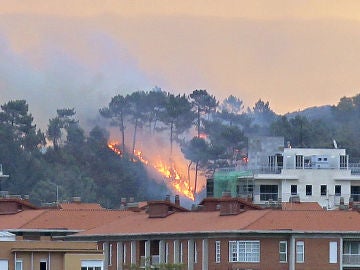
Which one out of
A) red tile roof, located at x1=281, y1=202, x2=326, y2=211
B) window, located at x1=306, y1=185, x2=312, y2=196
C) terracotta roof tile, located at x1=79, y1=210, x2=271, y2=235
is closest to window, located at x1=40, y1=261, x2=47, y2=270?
terracotta roof tile, located at x1=79, y1=210, x2=271, y2=235

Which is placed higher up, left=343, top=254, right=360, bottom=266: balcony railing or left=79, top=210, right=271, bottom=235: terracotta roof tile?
left=79, top=210, right=271, bottom=235: terracotta roof tile

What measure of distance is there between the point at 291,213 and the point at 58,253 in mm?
26647

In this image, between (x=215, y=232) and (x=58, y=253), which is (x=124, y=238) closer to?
(x=215, y=232)

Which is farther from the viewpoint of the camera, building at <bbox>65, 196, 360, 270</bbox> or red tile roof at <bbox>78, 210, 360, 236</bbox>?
red tile roof at <bbox>78, 210, 360, 236</bbox>

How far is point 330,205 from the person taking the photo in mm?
193250

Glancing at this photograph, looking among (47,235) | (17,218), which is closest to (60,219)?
(17,218)

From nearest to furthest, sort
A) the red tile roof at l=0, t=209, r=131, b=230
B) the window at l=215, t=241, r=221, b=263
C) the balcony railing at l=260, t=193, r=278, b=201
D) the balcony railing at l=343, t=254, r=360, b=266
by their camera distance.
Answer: the balcony railing at l=343, t=254, r=360, b=266
the window at l=215, t=241, r=221, b=263
the red tile roof at l=0, t=209, r=131, b=230
the balcony railing at l=260, t=193, r=278, b=201

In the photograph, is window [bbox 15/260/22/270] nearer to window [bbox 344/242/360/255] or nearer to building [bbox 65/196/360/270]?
building [bbox 65/196/360/270]

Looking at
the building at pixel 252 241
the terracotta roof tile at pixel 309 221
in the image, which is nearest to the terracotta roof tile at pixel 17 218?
the building at pixel 252 241

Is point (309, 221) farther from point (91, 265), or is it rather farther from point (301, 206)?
point (301, 206)

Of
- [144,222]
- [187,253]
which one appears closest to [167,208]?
[144,222]

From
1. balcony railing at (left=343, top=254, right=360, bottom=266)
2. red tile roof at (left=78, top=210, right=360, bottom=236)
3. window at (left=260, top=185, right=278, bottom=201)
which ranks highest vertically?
window at (left=260, top=185, right=278, bottom=201)

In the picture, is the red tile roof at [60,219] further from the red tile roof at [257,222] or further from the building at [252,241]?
the building at [252,241]

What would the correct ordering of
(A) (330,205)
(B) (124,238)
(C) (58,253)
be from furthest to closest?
(A) (330,205) < (B) (124,238) < (C) (58,253)
